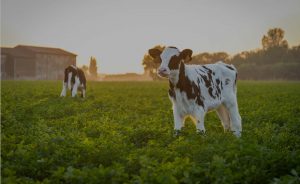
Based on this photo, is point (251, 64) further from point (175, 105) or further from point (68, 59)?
point (175, 105)

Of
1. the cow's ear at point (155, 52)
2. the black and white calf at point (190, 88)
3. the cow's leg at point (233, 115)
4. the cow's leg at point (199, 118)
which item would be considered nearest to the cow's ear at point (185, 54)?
the black and white calf at point (190, 88)

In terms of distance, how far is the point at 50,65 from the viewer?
96812mm

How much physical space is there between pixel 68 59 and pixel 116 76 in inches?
2214

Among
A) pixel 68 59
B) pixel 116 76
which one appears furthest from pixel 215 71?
pixel 116 76

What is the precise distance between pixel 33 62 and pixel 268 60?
203ft

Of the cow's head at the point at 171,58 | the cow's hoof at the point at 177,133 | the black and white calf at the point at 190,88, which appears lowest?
the cow's hoof at the point at 177,133

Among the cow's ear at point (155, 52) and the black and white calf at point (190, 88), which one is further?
the cow's ear at point (155, 52)

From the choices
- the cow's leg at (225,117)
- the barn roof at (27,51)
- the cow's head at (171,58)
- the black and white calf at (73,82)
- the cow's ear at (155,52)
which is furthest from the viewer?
the barn roof at (27,51)

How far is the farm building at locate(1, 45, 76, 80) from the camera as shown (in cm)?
8750

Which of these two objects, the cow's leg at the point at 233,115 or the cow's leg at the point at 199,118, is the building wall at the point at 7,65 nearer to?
the cow's leg at the point at 233,115

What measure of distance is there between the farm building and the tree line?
74.7 feet

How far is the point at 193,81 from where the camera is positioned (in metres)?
8.97

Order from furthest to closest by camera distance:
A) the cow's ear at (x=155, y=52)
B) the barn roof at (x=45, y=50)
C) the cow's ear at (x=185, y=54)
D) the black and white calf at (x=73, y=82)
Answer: the barn roof at (x=45, y=50) → the black and white calf at (x=73, y=82) → the cow's ear at (x=155, y=52) → the cow's ear at (x=185, y=54)

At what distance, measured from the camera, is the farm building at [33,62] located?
87500mm
